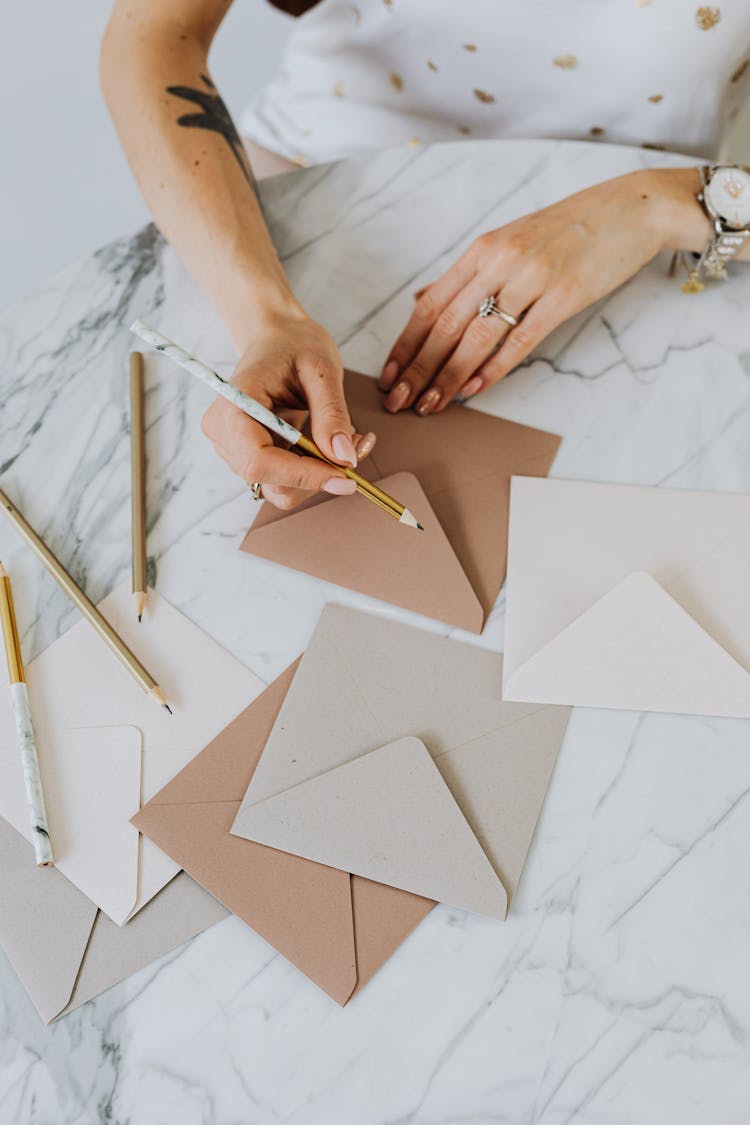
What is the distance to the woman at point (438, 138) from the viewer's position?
2.24 ft

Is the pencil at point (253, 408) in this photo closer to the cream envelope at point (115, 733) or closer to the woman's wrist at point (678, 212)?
the cream envelope at point (115, 733)

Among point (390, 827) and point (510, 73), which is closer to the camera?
point (390, 827)

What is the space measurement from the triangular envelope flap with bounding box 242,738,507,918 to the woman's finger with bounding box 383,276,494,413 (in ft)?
0.97

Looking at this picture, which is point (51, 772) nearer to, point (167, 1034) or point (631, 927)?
point (167, 1034)

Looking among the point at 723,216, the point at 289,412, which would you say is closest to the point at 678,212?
the point at 723,216

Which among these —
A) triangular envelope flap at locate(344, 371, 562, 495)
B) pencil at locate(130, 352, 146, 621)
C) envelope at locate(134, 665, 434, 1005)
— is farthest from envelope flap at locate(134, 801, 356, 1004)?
triangular envelope flap at locate(344, 371, 562, 495)

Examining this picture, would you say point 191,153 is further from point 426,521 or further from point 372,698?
point 372,698

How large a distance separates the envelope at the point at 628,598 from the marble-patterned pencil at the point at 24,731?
0.30 meters

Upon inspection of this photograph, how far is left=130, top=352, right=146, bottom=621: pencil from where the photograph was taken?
25.0 inches

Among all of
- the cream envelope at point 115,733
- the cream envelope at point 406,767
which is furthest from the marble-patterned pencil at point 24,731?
the cream envelope at point 406,767

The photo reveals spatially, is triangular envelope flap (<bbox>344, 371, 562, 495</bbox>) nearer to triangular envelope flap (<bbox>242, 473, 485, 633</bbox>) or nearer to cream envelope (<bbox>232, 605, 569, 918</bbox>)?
triangular envelope flap (<bbox>242, 473, 485, 633</bbox>)

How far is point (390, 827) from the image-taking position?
1.75ft

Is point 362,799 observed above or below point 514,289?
below

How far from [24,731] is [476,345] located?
1.42ft
